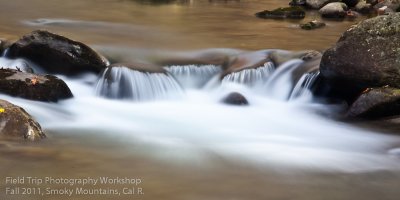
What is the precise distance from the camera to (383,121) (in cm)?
737

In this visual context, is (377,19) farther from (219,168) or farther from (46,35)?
(46,35)

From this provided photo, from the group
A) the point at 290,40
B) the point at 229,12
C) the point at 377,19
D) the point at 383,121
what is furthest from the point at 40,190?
the point at 229,12

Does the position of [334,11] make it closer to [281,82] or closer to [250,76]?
[281,82]

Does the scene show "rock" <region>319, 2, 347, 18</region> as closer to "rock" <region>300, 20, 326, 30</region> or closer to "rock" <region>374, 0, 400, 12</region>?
"rock" <region>374, 0, 400, 12</region>

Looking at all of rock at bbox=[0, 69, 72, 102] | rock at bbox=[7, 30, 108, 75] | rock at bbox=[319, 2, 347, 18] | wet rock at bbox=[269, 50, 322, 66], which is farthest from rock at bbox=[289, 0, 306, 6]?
rock at bbox=[0, 69, 72, 102]

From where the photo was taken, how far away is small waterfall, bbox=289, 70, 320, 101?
29.3 ft

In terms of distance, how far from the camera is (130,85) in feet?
28.3

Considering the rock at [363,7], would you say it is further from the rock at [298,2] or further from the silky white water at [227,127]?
the silky white water at [227,127]

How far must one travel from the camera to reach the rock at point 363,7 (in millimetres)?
20641

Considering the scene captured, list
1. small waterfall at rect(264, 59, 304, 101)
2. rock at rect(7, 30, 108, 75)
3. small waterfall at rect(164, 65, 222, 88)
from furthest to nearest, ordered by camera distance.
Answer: small waterfall at rect(164, 65, 222, 88)
small waterfall at rect(264, 59, 304, 101)
rock at rect(7, 30, 108, 75)

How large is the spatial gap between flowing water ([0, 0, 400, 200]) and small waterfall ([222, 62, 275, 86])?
0.07ft

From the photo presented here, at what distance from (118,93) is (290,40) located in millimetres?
5600

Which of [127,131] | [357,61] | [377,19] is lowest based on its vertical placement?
[127,131]

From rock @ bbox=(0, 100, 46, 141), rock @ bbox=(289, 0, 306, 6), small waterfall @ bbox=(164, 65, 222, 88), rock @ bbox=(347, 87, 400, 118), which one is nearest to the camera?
rock @ bbox=(0, 100, 46, 141)
